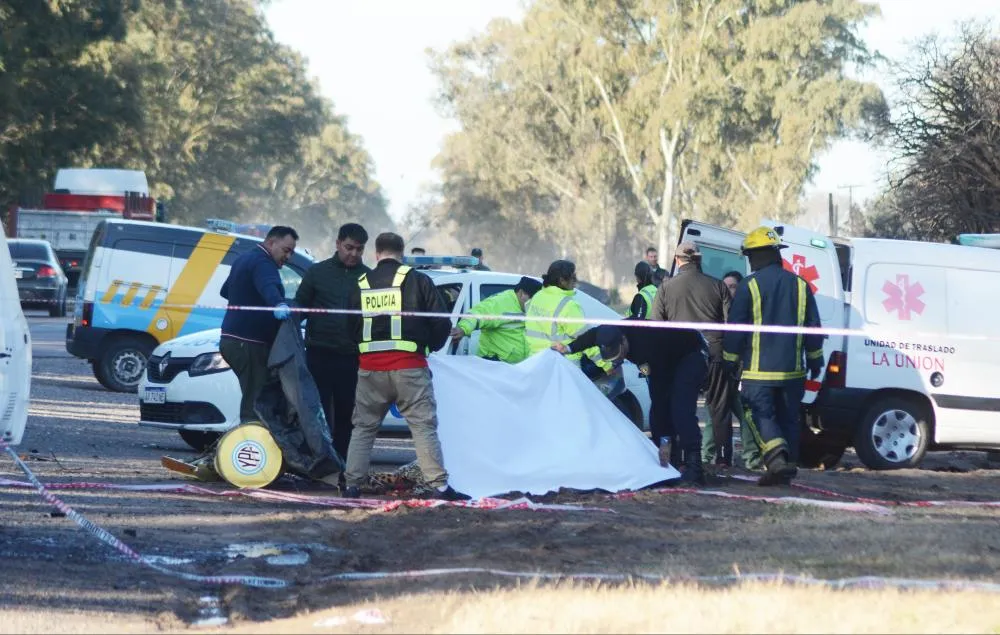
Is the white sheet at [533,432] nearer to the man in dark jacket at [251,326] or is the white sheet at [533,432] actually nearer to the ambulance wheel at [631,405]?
the man in dark jacket at [251,326]

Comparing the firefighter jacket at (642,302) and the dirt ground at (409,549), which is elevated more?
the firefighter jacket at (642,302)

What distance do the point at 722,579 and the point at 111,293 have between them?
1297 centimetres

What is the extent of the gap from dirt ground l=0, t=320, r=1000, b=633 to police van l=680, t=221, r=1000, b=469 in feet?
4.42

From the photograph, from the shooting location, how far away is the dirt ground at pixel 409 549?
6.77 metres

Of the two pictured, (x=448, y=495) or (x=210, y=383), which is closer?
(x=448, y=495)

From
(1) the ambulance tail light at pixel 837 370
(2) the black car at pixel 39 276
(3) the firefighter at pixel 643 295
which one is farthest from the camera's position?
(2) the black car at pixel 39 276

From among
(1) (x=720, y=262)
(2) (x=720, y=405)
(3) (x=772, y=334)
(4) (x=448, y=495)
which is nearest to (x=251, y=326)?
(4) (x=448, y=495)

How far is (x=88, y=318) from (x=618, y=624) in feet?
45.6

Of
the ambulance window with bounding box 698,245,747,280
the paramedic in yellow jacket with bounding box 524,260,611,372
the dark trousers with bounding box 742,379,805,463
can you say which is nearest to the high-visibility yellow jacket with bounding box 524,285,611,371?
the paramedic in yellow jacket with bounding box 524,260,611,372

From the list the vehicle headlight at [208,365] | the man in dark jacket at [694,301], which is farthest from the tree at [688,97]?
the vehicle headlight at [208,365]

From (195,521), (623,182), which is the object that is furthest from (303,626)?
(623,182)

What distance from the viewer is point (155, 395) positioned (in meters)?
13.2

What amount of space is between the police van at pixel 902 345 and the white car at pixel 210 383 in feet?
5.26

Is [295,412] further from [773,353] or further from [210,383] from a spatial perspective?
[773,353]
